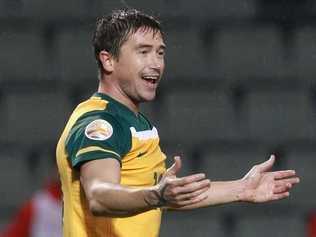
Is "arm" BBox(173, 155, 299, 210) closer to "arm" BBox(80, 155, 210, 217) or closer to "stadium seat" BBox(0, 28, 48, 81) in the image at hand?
"arm" BBox(80, 155, 210, 217)

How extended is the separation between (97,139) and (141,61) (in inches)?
14.7

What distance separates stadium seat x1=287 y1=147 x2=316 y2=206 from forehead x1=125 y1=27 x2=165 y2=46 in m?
3.81

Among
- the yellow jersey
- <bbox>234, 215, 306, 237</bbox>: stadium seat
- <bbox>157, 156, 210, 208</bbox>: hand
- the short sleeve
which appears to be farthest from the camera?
<bbox>234, 215, 306, 237</bbox>: stadium seat

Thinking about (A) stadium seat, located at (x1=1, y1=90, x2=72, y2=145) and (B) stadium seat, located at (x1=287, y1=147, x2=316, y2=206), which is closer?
(B) stadium seat, located at (x1=287, y1=147, x2=316, y2=206)

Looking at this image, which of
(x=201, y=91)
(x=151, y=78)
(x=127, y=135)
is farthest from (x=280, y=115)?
(x=127, y=135)

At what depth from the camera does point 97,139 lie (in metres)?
3.04

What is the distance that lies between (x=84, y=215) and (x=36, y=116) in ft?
12.8

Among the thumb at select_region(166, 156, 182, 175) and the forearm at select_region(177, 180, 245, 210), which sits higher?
the thumb at select_region(166, 156, 182, 175)

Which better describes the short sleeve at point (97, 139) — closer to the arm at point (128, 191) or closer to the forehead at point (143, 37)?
the arm at point (128, 191)

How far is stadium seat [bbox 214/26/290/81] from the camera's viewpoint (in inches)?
287

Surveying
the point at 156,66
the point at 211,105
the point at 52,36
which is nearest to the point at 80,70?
the point at 52,36

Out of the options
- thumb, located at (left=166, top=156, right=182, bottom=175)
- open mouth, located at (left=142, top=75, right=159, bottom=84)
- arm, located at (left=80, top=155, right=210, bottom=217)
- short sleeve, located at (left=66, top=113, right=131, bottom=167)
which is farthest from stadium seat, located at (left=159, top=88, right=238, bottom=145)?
thumb, located at (left=166, top=156, right=182, bottom=175)

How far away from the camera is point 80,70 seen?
7270mm

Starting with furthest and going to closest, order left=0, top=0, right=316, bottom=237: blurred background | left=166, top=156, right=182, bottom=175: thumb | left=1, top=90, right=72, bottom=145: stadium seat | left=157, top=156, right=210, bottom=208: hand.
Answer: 1. left=1, top=90, right=72, bottom=145: stadium seat
2. left=0, top=0, right=316, bottom=237: blurred background
3. left=166, top=156, right=182, bottom=175: thumb
4. left=157, top=156, right=210, bottom=208: hand
